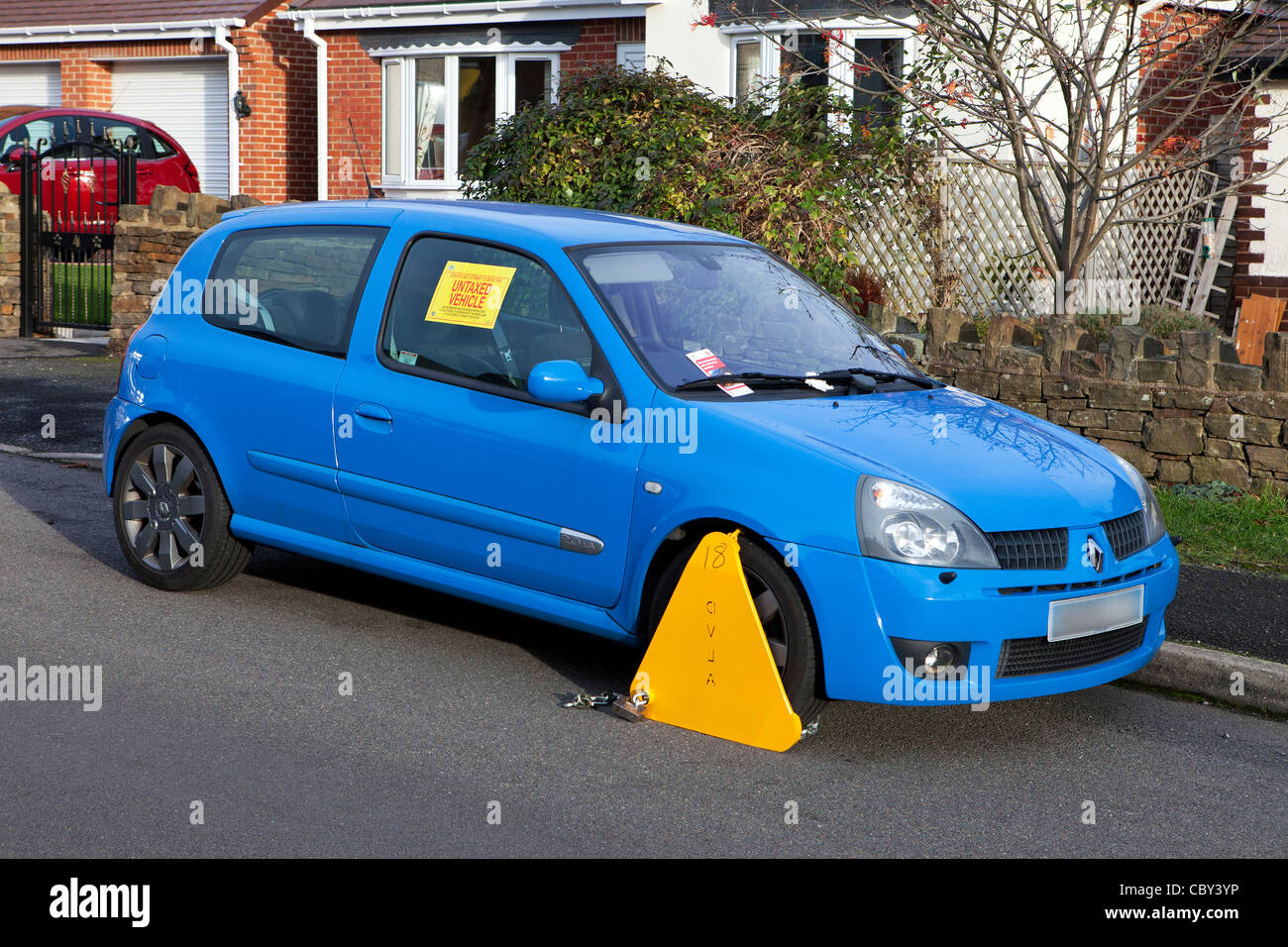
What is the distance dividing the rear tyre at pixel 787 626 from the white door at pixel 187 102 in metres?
22.2

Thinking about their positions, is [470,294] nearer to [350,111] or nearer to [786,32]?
[786,32]

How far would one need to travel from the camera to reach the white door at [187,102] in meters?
25.3

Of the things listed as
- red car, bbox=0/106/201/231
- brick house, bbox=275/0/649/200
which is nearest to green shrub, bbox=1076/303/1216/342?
brick house, bbox=275/0/649/200

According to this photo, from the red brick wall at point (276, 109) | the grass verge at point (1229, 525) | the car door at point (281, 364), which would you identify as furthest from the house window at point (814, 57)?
the car door at point (281, 364)

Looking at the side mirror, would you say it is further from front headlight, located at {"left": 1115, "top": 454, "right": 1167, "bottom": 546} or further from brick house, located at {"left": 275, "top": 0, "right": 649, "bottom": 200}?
brick house, located at {"left": 275, "top": 0, "right": 649, "bottom": 200}

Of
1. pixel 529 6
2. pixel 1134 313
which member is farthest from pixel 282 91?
pixel 1134 313

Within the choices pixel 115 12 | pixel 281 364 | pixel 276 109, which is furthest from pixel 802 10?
pixel 115 12

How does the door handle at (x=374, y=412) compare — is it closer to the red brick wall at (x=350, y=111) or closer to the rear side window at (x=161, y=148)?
the red brick wall at (x=350, y=111)

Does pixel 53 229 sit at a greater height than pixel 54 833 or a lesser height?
greater

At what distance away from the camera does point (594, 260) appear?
568 cm

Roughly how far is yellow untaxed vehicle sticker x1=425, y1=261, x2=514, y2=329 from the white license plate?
2305 millimetres

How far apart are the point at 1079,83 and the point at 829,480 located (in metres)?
5.93

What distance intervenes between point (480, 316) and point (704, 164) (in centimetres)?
534

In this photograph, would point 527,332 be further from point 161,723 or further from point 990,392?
point 990,392
